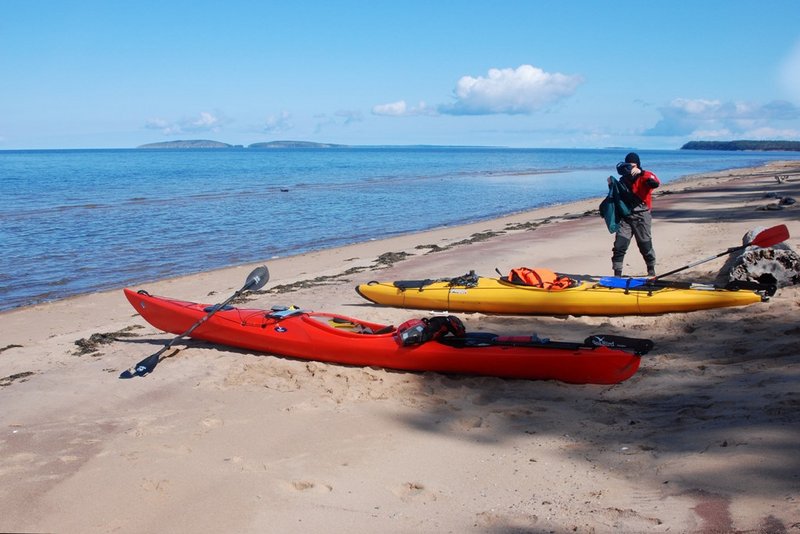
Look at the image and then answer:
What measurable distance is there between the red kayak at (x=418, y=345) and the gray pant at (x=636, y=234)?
345 cm

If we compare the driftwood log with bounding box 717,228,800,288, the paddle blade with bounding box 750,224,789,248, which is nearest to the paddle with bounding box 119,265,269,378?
the driftwood log with bounding box 717,228,800,288

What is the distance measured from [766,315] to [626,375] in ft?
7.30

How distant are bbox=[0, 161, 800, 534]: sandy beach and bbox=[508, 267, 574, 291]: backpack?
0.51 m

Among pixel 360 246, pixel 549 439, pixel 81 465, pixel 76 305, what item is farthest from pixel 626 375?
pixel 360 246

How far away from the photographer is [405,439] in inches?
193

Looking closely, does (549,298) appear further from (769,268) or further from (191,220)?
(191,220)

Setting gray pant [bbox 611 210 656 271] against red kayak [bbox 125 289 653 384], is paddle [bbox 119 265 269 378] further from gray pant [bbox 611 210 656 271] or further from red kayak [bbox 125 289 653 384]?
gray pant [bbox 611 210 656 271]

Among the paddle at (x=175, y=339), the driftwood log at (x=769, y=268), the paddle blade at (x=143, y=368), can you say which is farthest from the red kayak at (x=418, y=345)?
the driftwood log at (x=769, y=268)

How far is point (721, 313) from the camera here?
7.42 metres

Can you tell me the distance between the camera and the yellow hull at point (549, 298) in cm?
765

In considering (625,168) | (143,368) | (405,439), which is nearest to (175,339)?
(143,368)

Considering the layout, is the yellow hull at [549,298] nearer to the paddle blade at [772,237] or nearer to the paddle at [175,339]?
the paddle blade at [772,237]

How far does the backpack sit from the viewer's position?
325 inches

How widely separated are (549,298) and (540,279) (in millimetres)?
307
